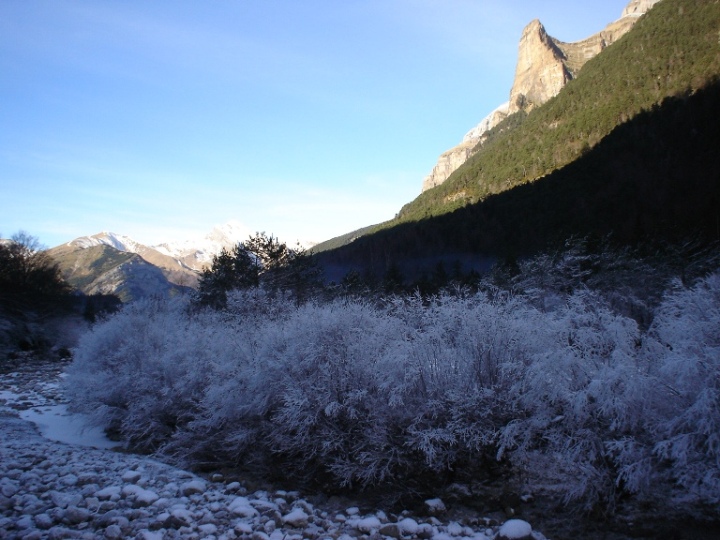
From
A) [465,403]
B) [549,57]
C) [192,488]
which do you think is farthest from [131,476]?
[549,57]

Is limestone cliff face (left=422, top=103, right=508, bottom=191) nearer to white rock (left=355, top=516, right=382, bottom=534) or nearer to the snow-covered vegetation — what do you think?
the snow-covered vegetation

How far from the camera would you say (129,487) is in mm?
7992

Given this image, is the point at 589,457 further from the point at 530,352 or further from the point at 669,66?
the point at 669,66

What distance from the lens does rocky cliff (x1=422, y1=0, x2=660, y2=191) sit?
163375mm

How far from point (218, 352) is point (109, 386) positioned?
165 inches

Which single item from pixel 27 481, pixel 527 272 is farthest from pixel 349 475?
pixel 527 272

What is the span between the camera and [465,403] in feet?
26.7

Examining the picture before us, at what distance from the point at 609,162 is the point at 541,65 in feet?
404

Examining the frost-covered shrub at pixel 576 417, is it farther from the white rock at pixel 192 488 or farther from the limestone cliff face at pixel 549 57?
the limestone cliff face at pixel 549 57

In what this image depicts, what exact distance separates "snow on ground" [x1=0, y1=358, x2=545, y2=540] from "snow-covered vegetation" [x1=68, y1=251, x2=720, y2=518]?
34.8 inches

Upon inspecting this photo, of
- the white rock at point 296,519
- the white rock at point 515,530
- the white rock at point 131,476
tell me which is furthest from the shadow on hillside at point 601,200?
the white rock at point 131,476

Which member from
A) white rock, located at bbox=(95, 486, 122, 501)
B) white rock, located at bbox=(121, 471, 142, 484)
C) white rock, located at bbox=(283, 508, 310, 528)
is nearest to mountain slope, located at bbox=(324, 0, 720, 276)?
white rock, located at bbox=(283, 508, 310, 528)

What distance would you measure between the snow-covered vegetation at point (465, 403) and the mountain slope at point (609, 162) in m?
33.1

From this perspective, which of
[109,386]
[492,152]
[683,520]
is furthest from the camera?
[492,152]
